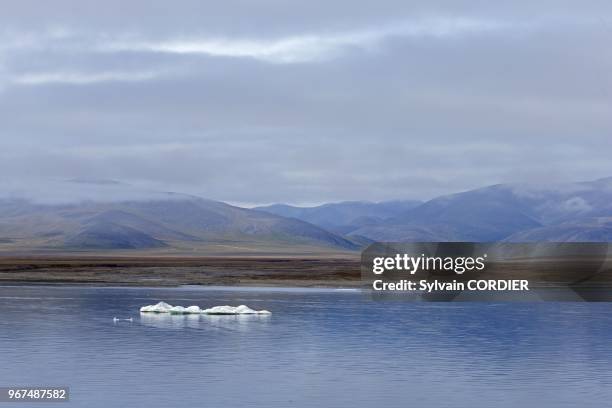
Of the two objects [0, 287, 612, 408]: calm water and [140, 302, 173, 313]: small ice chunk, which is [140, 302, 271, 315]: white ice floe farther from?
[0, 287, 612, 408]: calm water

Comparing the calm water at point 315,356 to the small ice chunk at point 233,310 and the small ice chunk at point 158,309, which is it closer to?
the small ice chunk at point 233,310

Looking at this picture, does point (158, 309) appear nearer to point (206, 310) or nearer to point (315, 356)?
point (206, 310)

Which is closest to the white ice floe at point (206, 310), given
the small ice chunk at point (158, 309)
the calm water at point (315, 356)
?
the small ice chunk at point (158, 309)

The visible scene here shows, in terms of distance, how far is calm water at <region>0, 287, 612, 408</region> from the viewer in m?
45.9

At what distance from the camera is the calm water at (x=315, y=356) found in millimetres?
45875

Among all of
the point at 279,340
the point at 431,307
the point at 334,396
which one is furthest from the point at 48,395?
the point at 431,307

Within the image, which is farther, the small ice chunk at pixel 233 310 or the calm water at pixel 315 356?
the small ice chunk at pixel 233 310

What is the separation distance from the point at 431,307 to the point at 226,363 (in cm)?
4954

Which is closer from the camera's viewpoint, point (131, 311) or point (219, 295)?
point (131, 311)

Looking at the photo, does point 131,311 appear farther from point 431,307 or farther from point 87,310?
point 431,307

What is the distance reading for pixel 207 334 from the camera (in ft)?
234

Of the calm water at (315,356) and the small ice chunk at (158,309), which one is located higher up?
the small ice chunk at (158,309)

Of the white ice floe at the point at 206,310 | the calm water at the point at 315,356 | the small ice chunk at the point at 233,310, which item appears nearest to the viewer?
the calm water at the point at 315,356

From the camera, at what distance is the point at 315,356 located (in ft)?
194
